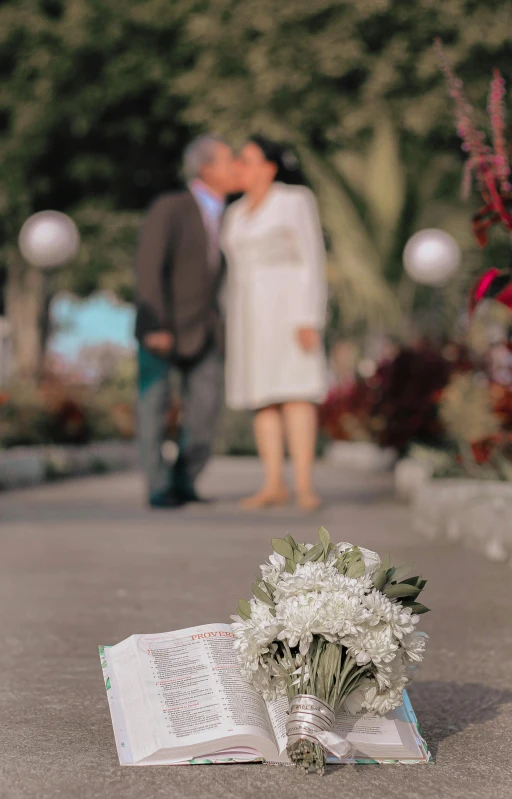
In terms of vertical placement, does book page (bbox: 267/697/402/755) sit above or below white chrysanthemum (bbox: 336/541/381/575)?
below

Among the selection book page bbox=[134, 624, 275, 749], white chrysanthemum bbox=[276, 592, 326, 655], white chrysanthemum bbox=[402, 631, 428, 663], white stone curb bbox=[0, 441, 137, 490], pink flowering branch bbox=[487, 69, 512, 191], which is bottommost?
white stone curb bbox=[0, 441, 137, 490]

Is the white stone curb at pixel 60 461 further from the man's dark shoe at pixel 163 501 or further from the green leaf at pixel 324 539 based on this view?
the green leaf at pixel 324 539

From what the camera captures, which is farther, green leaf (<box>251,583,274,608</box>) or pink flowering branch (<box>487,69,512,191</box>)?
pink flowering branch (<box>487,69,512,191</box>)

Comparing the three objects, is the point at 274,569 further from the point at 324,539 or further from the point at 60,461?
the point at 60,461

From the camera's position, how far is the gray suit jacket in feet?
25.5

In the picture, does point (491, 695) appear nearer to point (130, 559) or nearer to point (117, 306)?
point (130, 559)

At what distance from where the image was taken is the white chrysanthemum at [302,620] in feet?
7.57

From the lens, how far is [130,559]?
18.1ft

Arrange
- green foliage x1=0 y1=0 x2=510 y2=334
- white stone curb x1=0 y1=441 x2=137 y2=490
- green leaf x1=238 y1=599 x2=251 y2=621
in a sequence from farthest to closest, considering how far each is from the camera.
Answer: green foliage x1=0 y1=0 x2=510 y2=334 < white stone curb x1=0 y1=441 x2=137 y2=490 < green leaf x1=238 y1=599 x2=251 y2=621

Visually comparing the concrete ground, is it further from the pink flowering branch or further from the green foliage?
the green foliage

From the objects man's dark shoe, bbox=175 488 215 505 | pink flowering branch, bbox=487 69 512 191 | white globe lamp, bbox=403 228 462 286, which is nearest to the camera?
pink flowering branch, bbox=487 69 512 191

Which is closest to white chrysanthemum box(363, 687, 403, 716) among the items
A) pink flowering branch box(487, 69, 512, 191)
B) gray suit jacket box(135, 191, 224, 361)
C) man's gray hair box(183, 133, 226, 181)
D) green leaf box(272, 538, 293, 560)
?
green leaf box(272, 538, 293, 560)

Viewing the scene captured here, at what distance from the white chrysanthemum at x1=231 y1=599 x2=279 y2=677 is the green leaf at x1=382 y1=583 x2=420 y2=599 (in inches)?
9.7

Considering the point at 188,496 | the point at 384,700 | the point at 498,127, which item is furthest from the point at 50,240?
the point at 384,700
